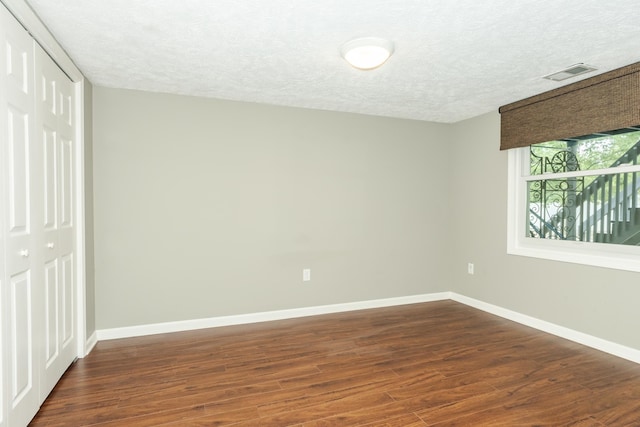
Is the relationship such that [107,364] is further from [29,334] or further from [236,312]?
[236,312]

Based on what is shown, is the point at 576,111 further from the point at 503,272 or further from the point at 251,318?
the point at 251,318

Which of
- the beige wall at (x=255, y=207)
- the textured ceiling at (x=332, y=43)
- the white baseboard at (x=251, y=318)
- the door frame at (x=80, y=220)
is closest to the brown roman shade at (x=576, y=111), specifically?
the textured ceiling at (x=332, y=43)

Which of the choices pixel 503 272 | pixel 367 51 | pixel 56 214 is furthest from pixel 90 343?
pixel 503 272

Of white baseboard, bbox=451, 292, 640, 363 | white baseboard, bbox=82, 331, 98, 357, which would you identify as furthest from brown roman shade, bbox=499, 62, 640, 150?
white baseboard, bbox=82, 331, 98, 357

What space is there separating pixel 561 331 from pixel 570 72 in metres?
2.25

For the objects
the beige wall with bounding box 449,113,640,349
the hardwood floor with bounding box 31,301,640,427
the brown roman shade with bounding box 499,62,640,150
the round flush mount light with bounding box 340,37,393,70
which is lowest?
the hardwood floor with bounding box 31,301,640,427

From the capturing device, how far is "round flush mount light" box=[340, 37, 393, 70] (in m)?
2.24

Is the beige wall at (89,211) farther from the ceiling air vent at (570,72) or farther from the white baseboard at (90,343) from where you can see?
the ceiling air vent at (570,72)

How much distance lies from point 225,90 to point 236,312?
2.15 meters

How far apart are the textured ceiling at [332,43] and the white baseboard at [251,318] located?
2181mm

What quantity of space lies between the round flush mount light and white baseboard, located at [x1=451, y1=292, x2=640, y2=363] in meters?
2.89

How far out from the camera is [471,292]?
425cm

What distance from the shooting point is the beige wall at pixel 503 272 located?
2883 mm

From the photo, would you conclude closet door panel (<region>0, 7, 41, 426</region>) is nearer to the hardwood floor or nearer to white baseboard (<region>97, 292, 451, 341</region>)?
the hardwood floor
